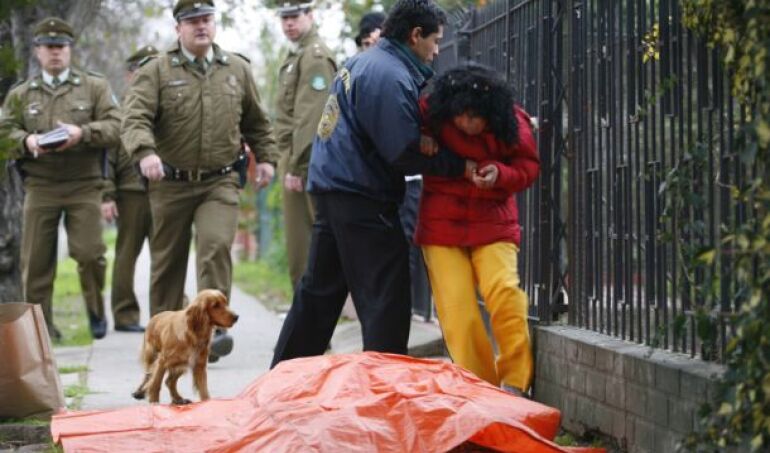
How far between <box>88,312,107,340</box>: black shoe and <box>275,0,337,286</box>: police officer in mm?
2471

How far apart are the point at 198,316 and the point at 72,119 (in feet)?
13.1

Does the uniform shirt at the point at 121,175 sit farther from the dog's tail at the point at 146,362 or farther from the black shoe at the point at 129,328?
the dog's tail at the point at 146,362

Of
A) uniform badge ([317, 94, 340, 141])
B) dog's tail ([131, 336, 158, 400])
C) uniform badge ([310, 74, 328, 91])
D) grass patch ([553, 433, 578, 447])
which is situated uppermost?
uniform badge ([310, 74, 328, 91])

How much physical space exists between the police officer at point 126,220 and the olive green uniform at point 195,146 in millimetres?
2978

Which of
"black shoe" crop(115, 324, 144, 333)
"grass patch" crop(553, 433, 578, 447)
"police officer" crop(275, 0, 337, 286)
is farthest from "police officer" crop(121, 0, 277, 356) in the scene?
"black shoe" crop(115, 324, 144, 333)

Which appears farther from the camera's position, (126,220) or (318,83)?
(126,220)

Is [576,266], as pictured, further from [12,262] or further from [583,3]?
[12,262]

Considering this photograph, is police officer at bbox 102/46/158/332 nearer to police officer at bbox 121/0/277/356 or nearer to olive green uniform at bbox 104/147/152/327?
olive green uniform at bbox 104/147/152/327

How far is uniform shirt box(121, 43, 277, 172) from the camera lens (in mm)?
10102

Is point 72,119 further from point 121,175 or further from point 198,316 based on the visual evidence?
A: point 198,316

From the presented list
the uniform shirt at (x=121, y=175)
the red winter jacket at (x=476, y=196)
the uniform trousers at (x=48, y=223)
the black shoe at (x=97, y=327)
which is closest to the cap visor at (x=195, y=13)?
the uniform trousers at (x=48, y=223)

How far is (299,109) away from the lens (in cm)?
1090

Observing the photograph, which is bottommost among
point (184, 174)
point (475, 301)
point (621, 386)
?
point (621, 386)

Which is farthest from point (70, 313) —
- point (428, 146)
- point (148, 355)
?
point (428, 146)
